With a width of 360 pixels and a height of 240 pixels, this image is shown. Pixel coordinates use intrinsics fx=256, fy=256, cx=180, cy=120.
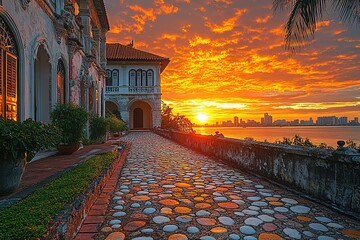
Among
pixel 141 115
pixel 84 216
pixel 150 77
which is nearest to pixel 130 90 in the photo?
pixel 150 77

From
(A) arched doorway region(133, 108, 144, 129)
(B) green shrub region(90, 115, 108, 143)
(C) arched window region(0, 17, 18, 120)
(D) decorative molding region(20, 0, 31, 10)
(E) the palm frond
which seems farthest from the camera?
(A) arched doorway region(133, 108, 144, 129)

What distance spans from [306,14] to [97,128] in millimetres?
10547

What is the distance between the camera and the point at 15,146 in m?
3.44

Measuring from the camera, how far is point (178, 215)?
3.38 metres

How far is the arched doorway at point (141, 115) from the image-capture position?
34.2 metres

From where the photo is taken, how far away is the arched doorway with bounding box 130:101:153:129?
3422cm

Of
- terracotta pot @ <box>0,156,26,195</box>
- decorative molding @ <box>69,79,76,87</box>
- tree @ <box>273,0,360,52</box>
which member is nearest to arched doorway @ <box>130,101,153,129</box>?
decorative molding @ <box>69,79,76,87</box>

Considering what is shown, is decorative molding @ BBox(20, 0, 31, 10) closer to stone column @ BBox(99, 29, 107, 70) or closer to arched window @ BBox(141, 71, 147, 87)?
stone column @ BBox(99, 29, 107, 70)

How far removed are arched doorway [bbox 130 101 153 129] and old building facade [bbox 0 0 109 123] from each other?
2032 cm

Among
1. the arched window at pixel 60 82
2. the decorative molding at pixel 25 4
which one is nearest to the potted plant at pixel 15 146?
the decorative molding at pixel 25 4

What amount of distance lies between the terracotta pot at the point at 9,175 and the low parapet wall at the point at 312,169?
171 inches

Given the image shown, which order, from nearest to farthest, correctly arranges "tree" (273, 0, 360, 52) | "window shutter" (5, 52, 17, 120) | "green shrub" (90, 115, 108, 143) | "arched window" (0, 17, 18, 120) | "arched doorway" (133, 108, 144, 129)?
1. "arched window" (0, 17, 18, 120)
2. "window shutter" (5, 52, 17, 120)
3. "tree" (273, 0, 360, 52)
4. "green shrub" (90, 115, 108, 143)
5. "arched doorway" (133, 108, 144, 129)

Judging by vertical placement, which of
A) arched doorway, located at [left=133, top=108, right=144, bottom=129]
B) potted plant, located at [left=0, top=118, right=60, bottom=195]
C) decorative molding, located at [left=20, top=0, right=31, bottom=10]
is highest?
decorative molding, located at [left=20, top=0, right=31, bottom=10]

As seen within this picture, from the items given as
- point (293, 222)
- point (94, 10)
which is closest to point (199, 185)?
point (293, 222)
